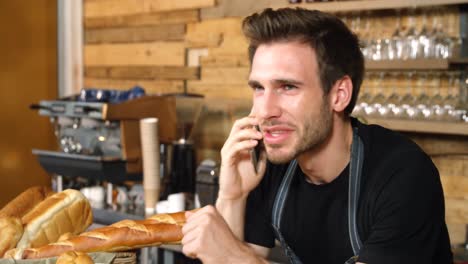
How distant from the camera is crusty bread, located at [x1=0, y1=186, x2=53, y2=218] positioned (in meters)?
1.84

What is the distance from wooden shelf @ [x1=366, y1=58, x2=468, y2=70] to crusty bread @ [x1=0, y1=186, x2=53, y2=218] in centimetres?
143

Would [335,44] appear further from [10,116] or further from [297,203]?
[10,116]

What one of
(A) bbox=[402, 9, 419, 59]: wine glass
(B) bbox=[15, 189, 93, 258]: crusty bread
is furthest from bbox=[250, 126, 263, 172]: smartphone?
(A) bbox=[402, 9, 419, 59]: wine glass

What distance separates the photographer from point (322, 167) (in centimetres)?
177

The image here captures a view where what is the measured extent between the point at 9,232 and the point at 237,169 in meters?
0.66

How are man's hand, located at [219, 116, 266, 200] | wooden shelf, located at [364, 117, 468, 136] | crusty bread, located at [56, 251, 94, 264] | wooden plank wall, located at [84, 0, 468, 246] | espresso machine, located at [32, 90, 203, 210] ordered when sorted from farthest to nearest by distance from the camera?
espresso machine, located at [32, 90, 203, 210] < wooden plank wall, located at [84, 0, 468, 246] < wooden shelf, located at [364, 117, 468, 136] < man's hand, located at [219, 116, 266, 200] < crusty bread, located at [56, 251, 94, 264]

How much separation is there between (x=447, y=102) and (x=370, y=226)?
1.17 metres

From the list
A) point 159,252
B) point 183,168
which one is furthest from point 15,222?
point 183,168

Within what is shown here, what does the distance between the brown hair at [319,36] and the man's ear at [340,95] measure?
0.02 meters

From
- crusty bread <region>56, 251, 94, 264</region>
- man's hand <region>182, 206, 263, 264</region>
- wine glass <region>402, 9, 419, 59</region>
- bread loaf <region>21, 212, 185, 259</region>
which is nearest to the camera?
crusty bread <region>56, 251, 94, 264</region>

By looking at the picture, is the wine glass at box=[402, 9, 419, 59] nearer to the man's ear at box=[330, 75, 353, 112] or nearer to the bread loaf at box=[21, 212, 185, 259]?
the man's ear at box=[330, 75, 353, 112]

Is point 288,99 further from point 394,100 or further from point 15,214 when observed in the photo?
point 394,100

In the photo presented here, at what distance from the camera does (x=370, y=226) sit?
1.66 meters

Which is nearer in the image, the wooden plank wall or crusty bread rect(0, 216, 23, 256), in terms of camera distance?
crusty bread rect(0, 216, 23, 256)
